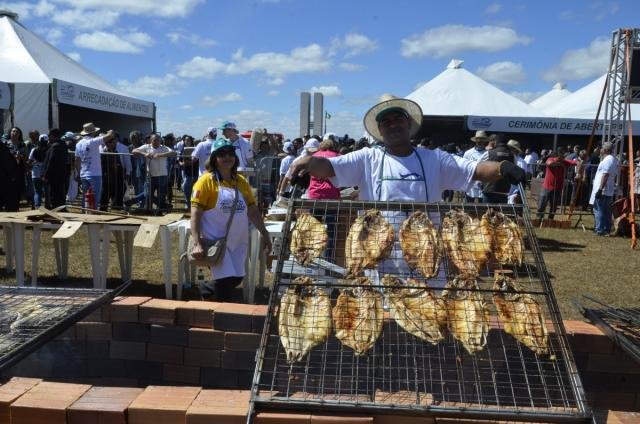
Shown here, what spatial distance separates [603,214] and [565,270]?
4.26 meters

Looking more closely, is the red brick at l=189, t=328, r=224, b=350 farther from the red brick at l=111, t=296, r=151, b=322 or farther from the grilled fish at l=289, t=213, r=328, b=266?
the grilled fish at l=289, t=213, r=328, b=266

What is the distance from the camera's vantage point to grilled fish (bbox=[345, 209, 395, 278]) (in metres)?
2.49

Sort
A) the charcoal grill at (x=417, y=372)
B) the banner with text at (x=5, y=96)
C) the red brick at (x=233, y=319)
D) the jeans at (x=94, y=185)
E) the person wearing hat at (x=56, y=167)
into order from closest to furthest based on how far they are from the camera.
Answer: the charcoal grill at (x=417, y=372) → the red brick at (x=233, y=319) → the person wearing hat at (x=56, y=167) → the jeans at (x=94, y=185) → the banner with text at (x=5, y=96)

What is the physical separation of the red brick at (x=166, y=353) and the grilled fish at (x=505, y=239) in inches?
75.4

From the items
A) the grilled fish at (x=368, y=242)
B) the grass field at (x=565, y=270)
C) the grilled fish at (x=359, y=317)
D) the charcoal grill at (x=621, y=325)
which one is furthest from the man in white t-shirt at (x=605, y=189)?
the grilled fish at (x=359, y=317)

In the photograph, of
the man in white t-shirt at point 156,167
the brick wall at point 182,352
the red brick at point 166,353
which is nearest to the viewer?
the brick wall at point 182,352

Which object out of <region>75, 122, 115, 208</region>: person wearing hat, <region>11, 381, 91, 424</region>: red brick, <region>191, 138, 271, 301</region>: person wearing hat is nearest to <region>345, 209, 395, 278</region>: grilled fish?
<region>11, 381, 91, 424</region>: red brick

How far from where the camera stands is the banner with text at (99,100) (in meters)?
15.9

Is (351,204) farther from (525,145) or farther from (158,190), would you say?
(525,145)

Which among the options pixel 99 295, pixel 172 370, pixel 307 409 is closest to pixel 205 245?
pixel 172 370

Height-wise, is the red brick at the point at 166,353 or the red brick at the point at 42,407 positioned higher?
the red brick at the point at 42,407

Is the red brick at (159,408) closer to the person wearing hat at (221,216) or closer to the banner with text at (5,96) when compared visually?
the person wearing hat at (221,216)

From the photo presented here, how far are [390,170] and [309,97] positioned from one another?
46.5ft

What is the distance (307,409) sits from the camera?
1.78m
